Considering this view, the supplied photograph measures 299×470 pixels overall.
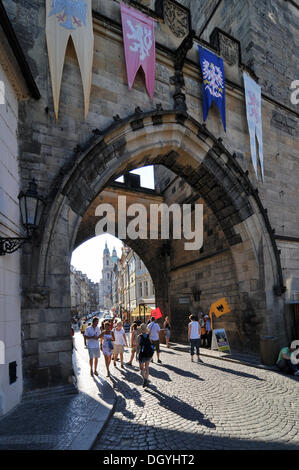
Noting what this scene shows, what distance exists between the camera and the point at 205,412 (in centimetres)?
474

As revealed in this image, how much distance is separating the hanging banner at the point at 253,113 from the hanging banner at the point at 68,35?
5.54 meters

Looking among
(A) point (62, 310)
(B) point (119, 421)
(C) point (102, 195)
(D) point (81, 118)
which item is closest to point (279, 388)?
(B) point (119, 421)

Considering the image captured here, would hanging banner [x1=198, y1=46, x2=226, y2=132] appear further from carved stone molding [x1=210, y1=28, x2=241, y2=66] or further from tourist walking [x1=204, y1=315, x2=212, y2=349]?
tourist walking [x1=204, y1=315, x2=212, y2=349]

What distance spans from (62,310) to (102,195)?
8.34m

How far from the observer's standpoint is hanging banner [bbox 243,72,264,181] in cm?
1019

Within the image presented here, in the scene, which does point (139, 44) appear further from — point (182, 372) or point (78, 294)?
point (78, 294)

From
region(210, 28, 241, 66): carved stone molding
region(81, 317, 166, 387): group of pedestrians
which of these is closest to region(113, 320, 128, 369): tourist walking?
region(81, 317, 166, 387): group of pedestrians

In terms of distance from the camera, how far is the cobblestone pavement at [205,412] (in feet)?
12.3

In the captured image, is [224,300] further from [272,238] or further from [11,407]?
[11,407]

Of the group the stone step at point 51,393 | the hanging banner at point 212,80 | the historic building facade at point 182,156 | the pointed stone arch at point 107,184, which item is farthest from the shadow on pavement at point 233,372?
the hanging banner at point 212,80

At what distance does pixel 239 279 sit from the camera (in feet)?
33.7

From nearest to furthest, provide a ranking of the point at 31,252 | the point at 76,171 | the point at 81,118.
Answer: the point at 31,252 < the point at 76,171 < the point at 81,118

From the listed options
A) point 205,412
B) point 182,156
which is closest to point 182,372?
point 205,412

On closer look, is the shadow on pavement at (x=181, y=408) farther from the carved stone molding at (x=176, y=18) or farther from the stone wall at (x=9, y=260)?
the carved stone molding at (x=176, y=18)
